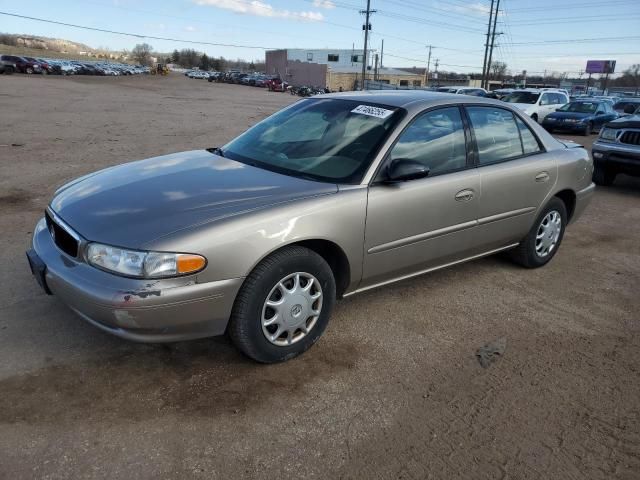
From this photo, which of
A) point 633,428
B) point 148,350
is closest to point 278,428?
point 148,350

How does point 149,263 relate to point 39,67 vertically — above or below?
below

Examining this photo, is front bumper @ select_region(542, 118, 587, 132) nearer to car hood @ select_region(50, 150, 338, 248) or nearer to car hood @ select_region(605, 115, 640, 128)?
car hood @ select_region(605, 115, 640, 128)

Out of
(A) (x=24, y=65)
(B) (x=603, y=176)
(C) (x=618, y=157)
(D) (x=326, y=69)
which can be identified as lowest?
(B) (x=603, y=176)

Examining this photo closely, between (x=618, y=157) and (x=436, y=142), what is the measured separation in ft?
20.5

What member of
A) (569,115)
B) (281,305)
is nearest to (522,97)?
(569,115)

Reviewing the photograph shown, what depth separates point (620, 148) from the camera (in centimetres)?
836

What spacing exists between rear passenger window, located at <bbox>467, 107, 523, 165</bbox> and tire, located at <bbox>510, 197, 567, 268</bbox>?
688 mm

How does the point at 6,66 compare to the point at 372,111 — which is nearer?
the point at 372,111

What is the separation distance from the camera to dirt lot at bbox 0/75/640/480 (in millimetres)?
2311

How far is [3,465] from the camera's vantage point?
217cm

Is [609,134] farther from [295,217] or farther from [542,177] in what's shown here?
[295,217]

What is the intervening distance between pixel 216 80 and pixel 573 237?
7554cm

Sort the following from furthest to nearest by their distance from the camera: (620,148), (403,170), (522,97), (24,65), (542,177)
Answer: (24,65)
(522,97)
(620,148)
(542,177)
(403,170)

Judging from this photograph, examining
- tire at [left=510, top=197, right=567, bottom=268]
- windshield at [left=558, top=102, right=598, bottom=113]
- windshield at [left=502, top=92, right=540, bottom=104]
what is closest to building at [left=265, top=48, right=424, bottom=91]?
windshield at [left=502, top=92, right=540, bottom=104]
